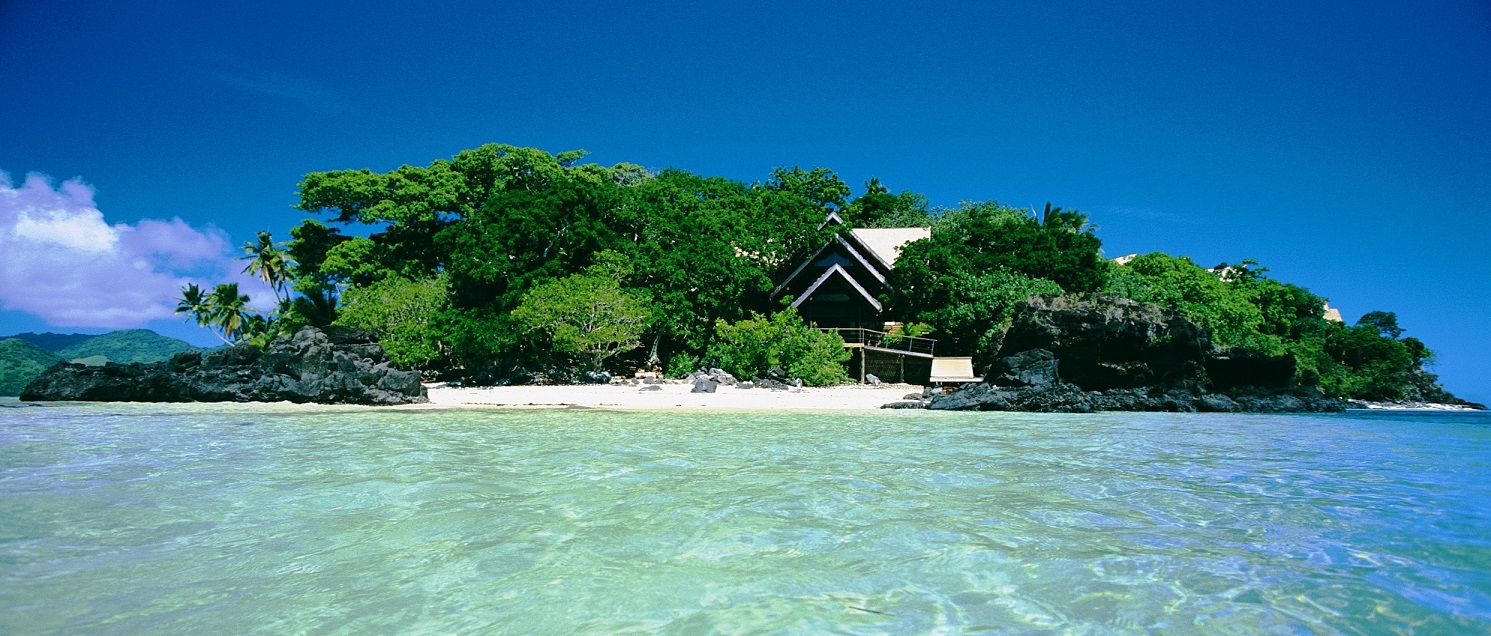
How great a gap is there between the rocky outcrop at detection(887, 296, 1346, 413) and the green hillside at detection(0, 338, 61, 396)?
113 feet

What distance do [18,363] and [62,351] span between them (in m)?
29.0

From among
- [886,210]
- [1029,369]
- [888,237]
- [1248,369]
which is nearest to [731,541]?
[1029,369]

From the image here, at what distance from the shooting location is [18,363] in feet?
95.9

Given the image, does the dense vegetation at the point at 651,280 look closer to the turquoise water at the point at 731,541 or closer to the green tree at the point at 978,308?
the green tree at the point at 978,308

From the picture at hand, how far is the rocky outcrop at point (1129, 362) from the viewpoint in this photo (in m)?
17.6

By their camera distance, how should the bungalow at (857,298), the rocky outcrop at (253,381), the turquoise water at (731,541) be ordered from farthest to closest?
the bungalow at (857,298) < the rocky outcrop at (253,381) < the turquoise water at (731,541)

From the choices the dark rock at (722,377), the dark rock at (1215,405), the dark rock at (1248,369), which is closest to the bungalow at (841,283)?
the dark rock at (722,377)

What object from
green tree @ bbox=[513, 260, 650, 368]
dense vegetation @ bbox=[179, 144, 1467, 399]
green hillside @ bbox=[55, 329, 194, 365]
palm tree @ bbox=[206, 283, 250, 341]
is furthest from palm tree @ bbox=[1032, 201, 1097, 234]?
green hillside @ bbox=[55, 329, 194, 365]

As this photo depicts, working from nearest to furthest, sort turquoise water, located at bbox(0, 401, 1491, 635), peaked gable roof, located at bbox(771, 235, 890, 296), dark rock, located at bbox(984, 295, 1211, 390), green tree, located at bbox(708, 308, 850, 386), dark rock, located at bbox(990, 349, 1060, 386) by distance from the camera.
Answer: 1. turquoise water, located at bbox(0, 401, 1491, 635)
2. dark rock, located at bbox(990, 349, 1060, 386)
3. dark rock, located at bbox(984, 295, 1211, 390)
4. green tree, located at bbox(708, 308, 850, 386)
5. peaked gable roof, located at bbox(771, 235, 890, 296)

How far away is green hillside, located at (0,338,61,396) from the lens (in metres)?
27.2

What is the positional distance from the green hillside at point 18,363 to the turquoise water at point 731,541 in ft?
95.9

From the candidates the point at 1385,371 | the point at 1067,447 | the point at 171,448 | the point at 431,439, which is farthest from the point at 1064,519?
the point at 1385,371

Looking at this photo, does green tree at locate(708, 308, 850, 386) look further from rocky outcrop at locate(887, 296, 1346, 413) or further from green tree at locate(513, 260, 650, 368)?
rocky outcrop at locate(887, 296, 1346, 413)

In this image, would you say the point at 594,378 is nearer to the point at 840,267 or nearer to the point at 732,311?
the point at 732,311
